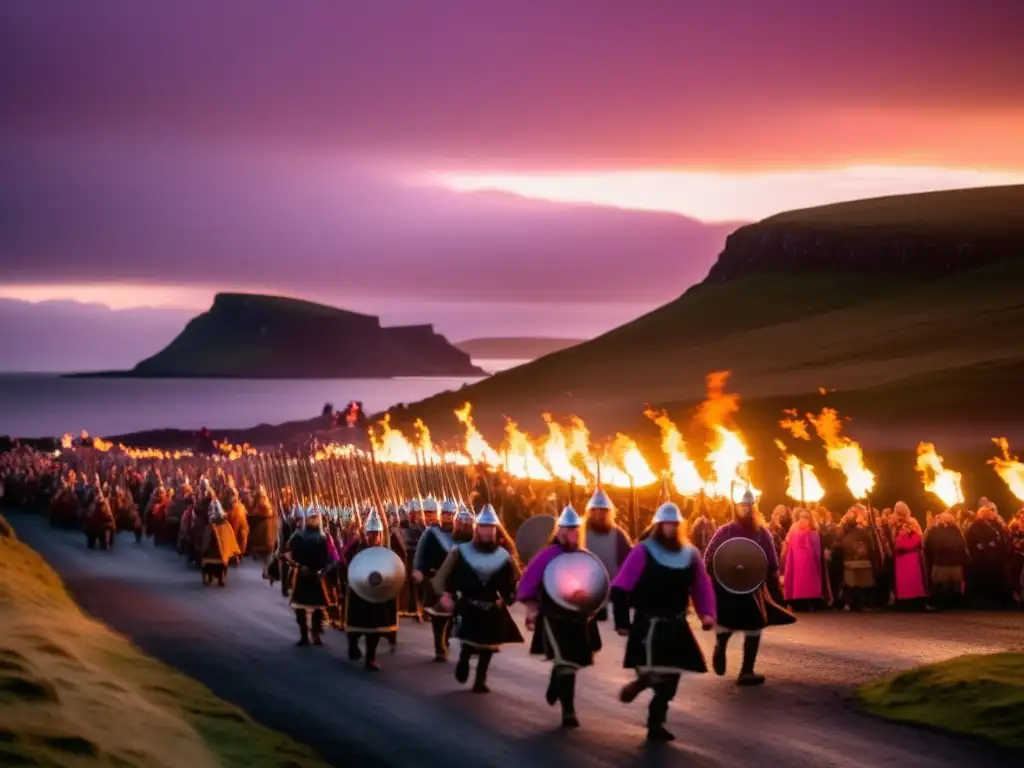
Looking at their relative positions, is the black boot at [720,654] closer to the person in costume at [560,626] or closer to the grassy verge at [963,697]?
the grassy verge at [963,697]

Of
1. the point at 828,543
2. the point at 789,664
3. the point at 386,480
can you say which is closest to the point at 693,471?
the point at 828,543

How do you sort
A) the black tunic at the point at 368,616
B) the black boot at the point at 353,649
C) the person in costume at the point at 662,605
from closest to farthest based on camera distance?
1. the person in costume at the point at 662,605
2. the black tunic at the point at 368,616
3. the black boot at the point at 353,649

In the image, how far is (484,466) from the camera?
37938 millimetres

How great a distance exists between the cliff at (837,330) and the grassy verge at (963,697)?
183 feet

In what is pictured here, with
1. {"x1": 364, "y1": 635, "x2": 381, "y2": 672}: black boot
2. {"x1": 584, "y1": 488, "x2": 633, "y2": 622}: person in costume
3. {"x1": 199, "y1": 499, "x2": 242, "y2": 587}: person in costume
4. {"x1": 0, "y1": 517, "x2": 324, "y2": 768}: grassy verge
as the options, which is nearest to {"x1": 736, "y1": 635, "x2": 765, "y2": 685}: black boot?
{"x1": 584, "y1": 488, "x2": 633, "y2": 622}: person in costume

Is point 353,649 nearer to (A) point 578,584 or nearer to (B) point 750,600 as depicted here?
(B) point 750,600

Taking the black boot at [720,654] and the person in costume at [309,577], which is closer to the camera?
the black boot at [720,654]

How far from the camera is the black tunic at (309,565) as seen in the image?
24.5 meters

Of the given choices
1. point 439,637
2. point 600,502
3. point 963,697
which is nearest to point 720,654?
point 600,502

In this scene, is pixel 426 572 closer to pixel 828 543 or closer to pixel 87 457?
pixel 828 543

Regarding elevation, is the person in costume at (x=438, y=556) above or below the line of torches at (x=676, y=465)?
below

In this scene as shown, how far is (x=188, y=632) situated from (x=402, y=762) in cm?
1112

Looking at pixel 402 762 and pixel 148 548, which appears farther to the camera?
pixel 148 548

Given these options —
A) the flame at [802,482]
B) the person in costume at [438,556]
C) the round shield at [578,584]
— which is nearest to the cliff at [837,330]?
the flame at [802,482]
